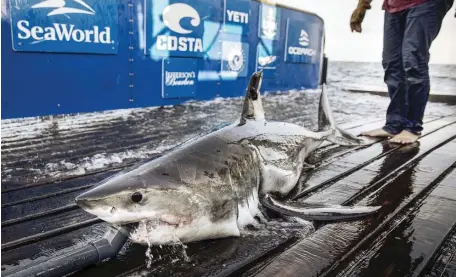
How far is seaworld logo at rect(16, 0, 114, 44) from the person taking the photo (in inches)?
161

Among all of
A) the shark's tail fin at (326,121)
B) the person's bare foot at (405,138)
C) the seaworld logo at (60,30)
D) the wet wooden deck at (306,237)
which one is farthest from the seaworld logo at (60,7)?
the person's bare foot at (405,138)

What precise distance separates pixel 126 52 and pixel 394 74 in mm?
3227

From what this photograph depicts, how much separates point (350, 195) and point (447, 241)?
1.86ft

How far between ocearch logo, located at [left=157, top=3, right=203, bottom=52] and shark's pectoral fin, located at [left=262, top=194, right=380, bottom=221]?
4.17 metres

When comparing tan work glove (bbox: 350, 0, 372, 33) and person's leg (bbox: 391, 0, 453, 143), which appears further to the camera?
tan work glove (bbox: 350, 0, 372, 33)

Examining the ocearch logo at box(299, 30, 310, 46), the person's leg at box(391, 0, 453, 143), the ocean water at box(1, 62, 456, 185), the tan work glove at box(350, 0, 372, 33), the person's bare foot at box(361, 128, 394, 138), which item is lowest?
the ocean water at box(1, 62, 456, 185)

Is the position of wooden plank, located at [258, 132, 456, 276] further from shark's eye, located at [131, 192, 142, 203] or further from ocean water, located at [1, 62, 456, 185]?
ocean water, located at [1, 62, 456, 185]

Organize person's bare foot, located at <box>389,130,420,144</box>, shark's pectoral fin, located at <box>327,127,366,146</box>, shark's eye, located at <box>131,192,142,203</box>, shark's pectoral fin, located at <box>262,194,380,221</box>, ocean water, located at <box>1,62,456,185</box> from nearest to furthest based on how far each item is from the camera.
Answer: shark's eye, located at <box>131,192,142,203</box>, shark's pectoral fin, located at <box>262,194,380,221</box>, ocean water, located at <box>1,62,456,185</box>, shark's pectoral fin, located at <box>327,127,366,146</box>, person's bare foot, located at <box>389,130,420,144</box>

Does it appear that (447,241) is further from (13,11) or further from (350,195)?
(13,11)

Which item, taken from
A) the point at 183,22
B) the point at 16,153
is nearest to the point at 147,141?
the point at 16,153

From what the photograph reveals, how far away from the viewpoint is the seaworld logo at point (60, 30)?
4.08 metres

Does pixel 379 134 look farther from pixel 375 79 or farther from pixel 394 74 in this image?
pixel 375 79

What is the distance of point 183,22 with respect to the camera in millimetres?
5645

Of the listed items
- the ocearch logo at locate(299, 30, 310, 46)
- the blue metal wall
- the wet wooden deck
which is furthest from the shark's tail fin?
the ocearch logo at locate(299, 30, 310, 46)
